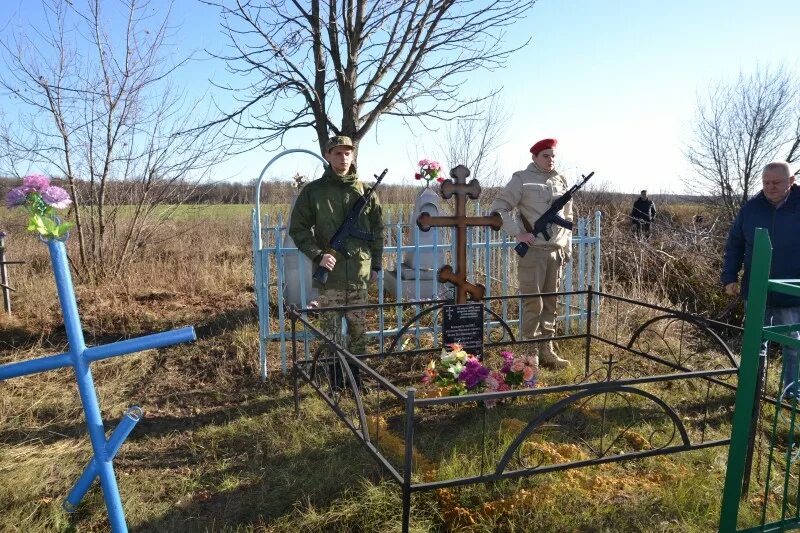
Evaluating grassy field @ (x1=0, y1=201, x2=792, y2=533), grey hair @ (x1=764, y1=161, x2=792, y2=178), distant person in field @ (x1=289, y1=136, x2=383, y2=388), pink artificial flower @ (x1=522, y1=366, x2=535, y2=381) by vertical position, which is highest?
grey hair @ (x1=764, y1=161, x2=792, y2=178)

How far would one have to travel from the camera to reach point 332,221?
4.38m

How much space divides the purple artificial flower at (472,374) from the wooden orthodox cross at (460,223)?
561mm

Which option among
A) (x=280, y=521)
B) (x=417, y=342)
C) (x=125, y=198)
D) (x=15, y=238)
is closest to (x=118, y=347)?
(x=280, y=521)

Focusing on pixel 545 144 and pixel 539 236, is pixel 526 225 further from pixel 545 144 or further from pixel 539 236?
pixel 545 144

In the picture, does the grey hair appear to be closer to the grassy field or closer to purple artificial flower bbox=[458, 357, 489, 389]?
the grassy field

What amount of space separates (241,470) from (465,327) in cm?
165

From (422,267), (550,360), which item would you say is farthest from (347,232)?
(422,267)

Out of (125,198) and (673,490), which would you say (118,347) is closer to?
(673,490)

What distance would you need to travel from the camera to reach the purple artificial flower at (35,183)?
2.08 metres

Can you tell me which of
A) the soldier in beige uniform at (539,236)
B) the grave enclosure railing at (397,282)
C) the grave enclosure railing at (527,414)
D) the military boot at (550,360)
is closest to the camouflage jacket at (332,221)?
the grave enclosure railing at (397,282)

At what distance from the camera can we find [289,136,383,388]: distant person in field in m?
4.31

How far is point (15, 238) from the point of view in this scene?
10.6 metres

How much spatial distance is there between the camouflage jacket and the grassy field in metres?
1.00

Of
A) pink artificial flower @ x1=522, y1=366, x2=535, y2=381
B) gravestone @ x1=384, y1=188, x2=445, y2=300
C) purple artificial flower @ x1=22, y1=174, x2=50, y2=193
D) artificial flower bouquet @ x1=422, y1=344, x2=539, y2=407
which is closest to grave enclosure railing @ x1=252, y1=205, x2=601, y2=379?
gravestone @ x1=384, y1=188, x2=445, y2=300
